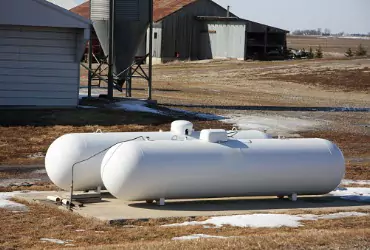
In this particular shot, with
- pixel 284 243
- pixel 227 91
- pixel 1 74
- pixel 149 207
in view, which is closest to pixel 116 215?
pixel 149 207

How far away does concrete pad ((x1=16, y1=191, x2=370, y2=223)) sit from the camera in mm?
17000

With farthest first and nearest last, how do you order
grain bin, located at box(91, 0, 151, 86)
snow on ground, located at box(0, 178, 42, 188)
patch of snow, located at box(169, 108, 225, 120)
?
grain bin, located at box(91, 0, 151, 86) → patch of snow, located at box(169, 108, 225, 120) → snow on ground, located at box(0, 178, 42, 188)

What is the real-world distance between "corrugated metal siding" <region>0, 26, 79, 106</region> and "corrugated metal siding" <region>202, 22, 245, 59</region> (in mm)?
37176

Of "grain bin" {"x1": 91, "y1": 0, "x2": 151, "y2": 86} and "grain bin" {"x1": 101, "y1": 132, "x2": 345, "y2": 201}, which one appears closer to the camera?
"grain bin" {"x1": 101, "y1": 132, "x2": 345, "y2": 201}

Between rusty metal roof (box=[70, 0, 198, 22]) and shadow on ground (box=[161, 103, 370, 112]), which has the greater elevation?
rusty metal roof (box=[70, 0, 198, 22])

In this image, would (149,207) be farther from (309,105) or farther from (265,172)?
(309,105)

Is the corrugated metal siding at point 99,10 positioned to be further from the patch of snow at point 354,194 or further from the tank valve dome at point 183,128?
the patch of snow at point 354,194

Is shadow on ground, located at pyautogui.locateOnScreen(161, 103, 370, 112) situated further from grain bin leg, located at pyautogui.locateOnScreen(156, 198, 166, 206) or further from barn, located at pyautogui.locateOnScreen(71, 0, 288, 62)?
barn, located at pyautogui.locateOnScreen(71, 0, 288, 62)

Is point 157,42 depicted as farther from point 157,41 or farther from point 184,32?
point 184,32

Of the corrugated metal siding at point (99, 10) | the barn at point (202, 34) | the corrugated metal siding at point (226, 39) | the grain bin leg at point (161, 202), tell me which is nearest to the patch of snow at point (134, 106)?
the corrugated metal siding at point (99, 10)

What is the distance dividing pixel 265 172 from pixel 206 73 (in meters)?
42.8

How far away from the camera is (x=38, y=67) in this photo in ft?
110

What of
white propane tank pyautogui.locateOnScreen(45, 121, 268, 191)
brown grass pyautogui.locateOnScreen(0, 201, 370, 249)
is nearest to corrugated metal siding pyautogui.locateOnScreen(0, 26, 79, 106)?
white propane tank pyautogui.locateOnScreen(45, 121, 268, 191)

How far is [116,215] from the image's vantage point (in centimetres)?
1678
